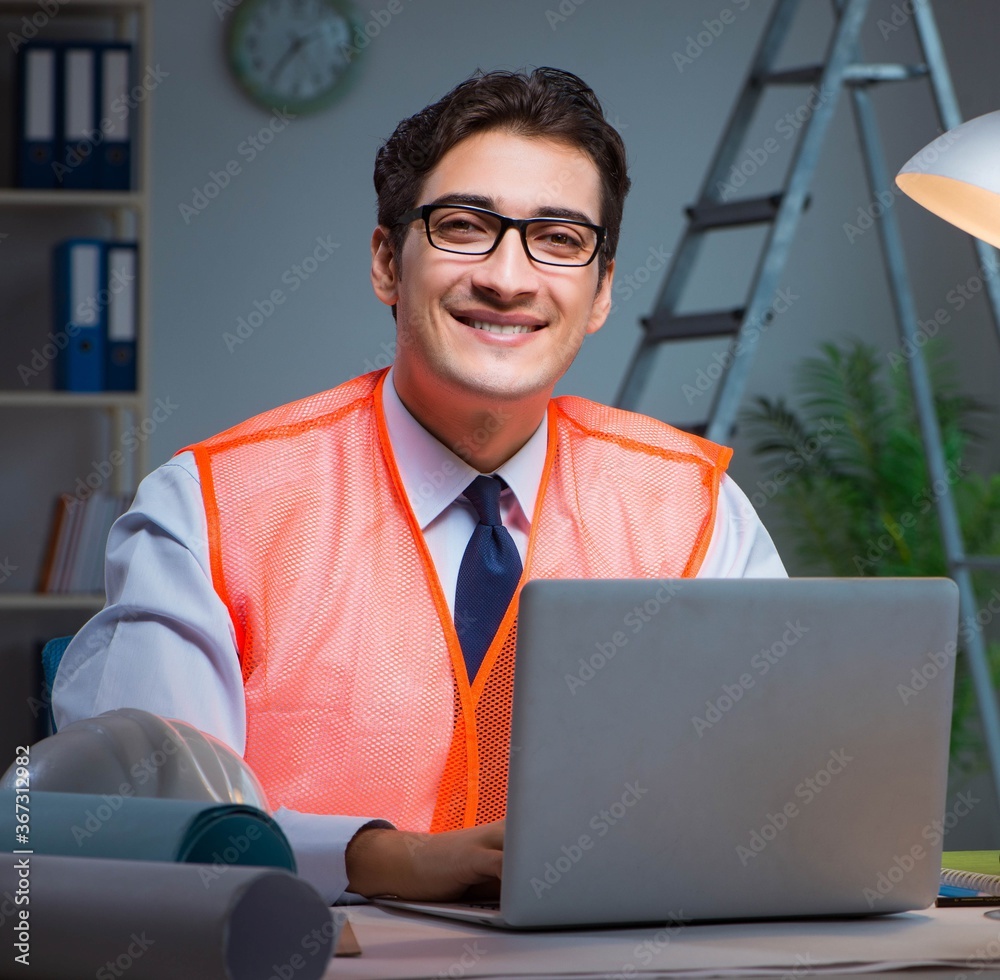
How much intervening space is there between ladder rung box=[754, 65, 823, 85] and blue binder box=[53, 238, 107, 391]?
1.59 m

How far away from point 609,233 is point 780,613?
0.85 meters

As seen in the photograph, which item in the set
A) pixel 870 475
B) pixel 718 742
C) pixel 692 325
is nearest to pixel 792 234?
pixel 692 325

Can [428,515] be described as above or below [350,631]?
above

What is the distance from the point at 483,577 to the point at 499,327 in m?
0.28

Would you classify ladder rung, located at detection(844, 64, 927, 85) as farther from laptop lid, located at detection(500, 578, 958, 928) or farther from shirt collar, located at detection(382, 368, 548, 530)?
laptop lid, located at detection(500, 578, 958, 928)

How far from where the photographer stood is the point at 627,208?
3895mm

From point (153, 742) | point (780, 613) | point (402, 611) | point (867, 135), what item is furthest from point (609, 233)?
point (867, 135)

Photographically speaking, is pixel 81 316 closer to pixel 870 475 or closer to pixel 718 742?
pixel 870 475

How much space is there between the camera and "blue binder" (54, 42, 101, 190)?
3240 millimetres

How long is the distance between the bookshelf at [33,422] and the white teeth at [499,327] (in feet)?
7.01

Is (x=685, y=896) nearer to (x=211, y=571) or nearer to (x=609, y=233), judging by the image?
(x=211, y=571)

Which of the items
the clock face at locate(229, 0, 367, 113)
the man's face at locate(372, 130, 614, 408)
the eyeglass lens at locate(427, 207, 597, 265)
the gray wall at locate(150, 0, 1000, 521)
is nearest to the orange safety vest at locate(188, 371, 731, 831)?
the man's face at locate(372, 130, 614, 408)

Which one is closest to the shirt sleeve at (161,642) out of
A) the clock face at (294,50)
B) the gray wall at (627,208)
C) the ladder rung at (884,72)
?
the ladder rung at (884,72)

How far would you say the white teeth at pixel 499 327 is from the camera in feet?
5.06
